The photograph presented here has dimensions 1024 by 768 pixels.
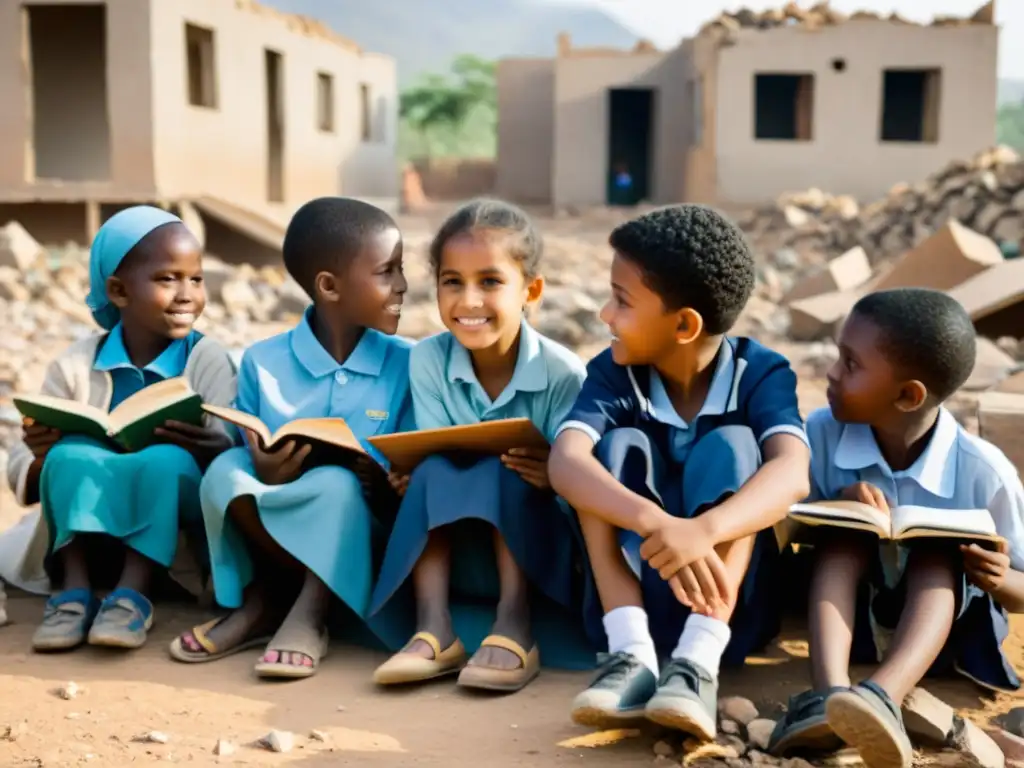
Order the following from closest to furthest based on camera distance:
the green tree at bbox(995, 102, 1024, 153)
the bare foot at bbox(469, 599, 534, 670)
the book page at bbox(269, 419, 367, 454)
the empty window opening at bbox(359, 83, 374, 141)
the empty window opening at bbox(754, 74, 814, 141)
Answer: the bare foot at bbox(469, 599, 534, 670) < the book page at bbox(269, 419, 367, 454) < the empty window opening at bbox(359, 83, 374, 141) < the empty window opening at bbox(754, 74, 814, 141) < the green tree at bbox(995, 102, 1024, 153)

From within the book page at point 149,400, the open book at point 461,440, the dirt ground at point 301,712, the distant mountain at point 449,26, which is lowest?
the dirt ground at point 301,712

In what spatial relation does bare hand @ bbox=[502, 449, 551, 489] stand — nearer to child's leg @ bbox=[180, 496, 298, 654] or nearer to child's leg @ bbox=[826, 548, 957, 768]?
child's leg @ bbox=[180, 496, 298, 654]

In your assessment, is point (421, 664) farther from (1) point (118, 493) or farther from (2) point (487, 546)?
(1) point (118, 493)

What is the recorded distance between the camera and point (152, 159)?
40.2 ft

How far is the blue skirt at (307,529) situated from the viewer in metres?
2.89

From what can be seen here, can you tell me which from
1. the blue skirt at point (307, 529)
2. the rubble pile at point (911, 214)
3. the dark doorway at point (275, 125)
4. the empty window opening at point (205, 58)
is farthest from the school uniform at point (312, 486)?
the dark doorway at point (275, 125)

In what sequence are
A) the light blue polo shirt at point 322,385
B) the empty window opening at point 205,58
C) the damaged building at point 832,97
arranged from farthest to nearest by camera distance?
1. the damaged building at point 832,97
2. the empty window opening at point 205,58
3. the light blue polo shirt at point 322,385

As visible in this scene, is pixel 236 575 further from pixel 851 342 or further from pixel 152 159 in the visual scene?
pixel 152 159

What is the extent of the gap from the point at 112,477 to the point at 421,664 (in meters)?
1.05

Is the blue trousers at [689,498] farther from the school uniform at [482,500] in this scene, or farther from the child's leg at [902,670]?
the child's leg at [902,670]

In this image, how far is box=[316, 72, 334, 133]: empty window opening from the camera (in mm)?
18250

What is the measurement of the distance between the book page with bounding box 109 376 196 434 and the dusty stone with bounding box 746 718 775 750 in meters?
1.69

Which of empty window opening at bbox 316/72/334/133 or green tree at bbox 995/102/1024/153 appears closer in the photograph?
empty window opening at bbox 316/72/334/133

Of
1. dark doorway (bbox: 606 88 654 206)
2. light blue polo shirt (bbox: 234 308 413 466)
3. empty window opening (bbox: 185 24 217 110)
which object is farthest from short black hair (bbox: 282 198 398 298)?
dark doorway (bbox: 606 88 654 206)
